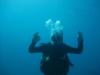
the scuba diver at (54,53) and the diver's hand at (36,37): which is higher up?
the diver's hand at (36,37)

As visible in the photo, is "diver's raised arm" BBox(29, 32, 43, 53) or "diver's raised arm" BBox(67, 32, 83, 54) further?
"diver's raised arm" BBox(67, 32, 83, 54)

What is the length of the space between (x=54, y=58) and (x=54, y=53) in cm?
8

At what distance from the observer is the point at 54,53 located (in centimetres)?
389


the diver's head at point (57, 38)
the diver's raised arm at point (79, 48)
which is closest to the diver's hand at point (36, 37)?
the diver's head at point (57, 38)

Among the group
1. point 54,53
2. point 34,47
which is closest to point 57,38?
point 54,53

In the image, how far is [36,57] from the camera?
35.7 metres

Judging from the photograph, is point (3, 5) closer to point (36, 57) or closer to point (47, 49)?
point (36, 57)

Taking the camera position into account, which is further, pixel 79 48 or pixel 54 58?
pixel 79 48

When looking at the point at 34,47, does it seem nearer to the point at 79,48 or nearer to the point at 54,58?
the point at 54,58

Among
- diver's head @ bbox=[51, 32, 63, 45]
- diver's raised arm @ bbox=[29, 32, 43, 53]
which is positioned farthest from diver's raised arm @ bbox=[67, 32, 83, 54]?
diver's raised arm @ bbox=[29, 32, 43, 53]

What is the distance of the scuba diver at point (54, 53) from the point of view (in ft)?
12.6

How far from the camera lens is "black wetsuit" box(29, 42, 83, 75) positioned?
3.85m

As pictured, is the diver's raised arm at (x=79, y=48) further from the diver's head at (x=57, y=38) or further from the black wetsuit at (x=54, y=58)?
the diver's head at (x=57, y=38)

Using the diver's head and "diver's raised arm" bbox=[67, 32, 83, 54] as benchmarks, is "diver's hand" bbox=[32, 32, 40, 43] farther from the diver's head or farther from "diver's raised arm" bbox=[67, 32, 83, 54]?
"diver's raised arm" bbox=[67, 32, 83, 54]
